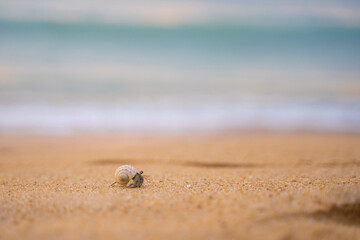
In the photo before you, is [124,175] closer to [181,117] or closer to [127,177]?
[127,177]

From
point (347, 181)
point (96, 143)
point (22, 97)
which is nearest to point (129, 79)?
point (22, 97)

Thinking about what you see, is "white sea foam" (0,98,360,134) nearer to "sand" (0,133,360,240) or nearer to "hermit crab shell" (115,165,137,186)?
"sand" (0,133,360,240)

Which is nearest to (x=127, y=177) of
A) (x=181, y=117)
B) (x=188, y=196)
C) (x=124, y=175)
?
(x=124, y=175)

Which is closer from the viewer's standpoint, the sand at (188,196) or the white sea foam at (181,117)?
the sand at (188,196)

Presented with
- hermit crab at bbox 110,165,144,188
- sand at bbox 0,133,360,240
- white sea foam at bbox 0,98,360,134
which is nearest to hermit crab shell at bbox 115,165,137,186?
hermit crab at bbox 110,165,144,188

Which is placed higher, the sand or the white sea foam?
the white sea foam

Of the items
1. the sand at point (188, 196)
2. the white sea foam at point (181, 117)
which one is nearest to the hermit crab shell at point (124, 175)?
the sand at point (188, 196)

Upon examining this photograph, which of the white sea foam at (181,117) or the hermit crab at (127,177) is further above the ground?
the white sea foam at (181,117)

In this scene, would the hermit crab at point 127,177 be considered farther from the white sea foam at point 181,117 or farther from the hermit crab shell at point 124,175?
the white sea foam at point 181,117

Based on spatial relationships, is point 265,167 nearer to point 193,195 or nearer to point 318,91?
point 193,195

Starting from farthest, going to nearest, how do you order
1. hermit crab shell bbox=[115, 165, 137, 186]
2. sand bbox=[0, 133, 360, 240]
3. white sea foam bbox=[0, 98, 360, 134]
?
white sea foam bbox=[0, 98, 360, 134]
hermit crab shell bbox=[115, 165, 137, 186]
sand bbox=[0, 133, 360, 240]
